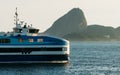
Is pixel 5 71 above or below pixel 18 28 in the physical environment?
below

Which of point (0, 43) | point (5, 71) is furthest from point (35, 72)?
point (0, 43)

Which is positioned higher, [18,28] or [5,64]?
[18,28]

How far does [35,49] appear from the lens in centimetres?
7462

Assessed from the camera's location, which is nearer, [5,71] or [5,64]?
[5,71]

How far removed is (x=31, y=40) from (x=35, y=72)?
8.32 metres

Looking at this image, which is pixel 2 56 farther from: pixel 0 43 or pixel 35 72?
pixel 35 72

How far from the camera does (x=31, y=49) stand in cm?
7469

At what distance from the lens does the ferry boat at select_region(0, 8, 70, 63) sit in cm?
7444

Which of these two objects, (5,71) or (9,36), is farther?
(9,36)

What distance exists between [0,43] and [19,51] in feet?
10.6

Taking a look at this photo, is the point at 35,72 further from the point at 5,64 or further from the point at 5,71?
the point at 5,64

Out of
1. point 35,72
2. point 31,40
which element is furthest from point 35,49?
point 35,72

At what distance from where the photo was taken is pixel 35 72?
68500 mm

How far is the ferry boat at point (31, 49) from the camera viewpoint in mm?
74438
